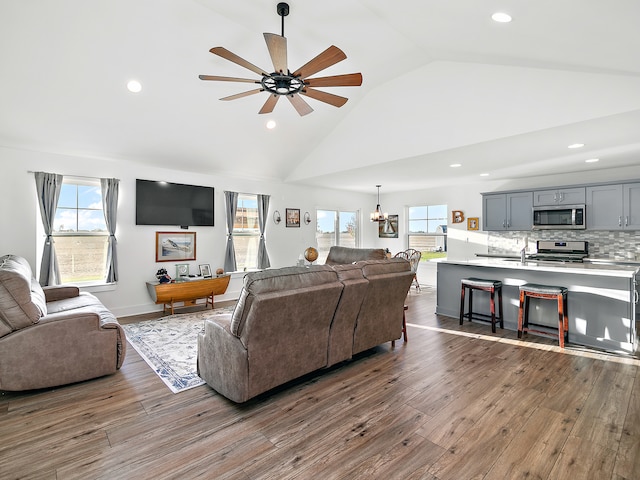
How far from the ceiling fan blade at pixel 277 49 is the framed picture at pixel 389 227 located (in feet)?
22.3

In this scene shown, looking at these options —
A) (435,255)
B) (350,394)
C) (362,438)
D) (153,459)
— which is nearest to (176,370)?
(153,459)

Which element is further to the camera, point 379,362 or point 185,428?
point 379,362

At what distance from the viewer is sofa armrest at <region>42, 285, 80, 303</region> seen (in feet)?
13.4

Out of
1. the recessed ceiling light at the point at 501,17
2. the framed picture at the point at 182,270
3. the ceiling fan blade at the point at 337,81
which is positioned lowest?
the framed picture at the point at 182,270

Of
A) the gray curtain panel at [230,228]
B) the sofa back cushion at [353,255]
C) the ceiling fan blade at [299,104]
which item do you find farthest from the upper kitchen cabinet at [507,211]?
the gray curtain panel at [230,228]

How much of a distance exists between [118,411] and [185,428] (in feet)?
2.11

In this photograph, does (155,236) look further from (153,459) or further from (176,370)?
(153,459)

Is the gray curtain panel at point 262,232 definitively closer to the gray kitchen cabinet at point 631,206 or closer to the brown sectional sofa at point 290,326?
the brown sectional sofa at point 290,326

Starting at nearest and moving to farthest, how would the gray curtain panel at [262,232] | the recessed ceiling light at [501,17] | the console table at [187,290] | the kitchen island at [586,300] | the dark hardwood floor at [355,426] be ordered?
the dark hardwood floor at [355,426], the recessed ceiling light at [501,17], the kitchen island at [586,300], the console table at [187,290], the gray curtain panel at [262,232]

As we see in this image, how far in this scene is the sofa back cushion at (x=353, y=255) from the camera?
16.2 ft

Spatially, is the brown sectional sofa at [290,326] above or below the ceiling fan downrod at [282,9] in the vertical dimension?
below

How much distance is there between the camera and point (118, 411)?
8.20 feet

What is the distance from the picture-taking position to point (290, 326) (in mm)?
2615

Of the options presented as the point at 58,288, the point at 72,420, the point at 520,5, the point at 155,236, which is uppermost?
the point at 520,5
